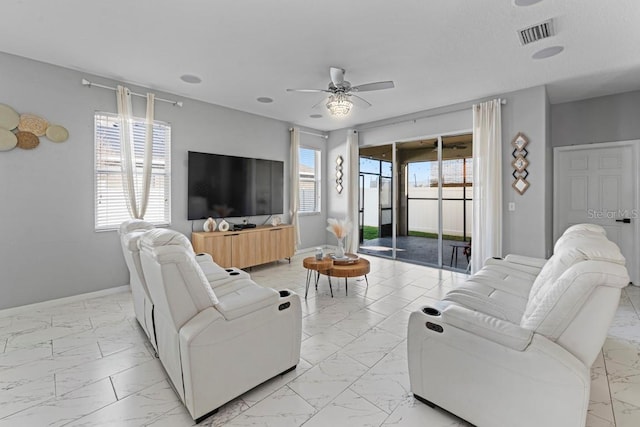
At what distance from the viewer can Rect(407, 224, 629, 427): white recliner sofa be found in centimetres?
135

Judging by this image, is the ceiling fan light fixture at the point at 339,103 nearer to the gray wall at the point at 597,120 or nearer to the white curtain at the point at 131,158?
the white curtain at the point at 131,158

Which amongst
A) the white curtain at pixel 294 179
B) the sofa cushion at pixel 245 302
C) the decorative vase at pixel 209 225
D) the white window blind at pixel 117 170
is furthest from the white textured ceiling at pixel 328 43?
the sofa cushion at pixel 245 302

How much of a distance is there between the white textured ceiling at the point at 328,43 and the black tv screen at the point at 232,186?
3.82ft

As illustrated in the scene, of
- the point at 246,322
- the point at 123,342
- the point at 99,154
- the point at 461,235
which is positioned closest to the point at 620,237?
the point at 461,235

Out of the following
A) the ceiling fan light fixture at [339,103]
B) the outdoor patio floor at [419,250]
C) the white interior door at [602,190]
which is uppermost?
the ceiling fan light fixture at [339,103]

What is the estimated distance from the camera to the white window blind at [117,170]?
12.6 ft

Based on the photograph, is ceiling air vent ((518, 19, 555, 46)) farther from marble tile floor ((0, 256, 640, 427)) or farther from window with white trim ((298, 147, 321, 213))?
window with white trim ((298, 147, 321, 213))

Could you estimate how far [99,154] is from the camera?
151 inches

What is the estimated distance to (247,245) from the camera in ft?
16.3

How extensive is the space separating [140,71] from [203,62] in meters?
0.93

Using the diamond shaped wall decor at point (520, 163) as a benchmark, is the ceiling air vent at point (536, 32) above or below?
above

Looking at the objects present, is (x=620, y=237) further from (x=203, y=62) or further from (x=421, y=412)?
(x=203, y=62)

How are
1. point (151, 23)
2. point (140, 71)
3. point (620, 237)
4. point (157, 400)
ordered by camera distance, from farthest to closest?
point (620, 237) → point (140, 71) → point (151, 23) → point (157, 400)

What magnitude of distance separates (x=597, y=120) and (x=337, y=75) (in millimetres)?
4379
